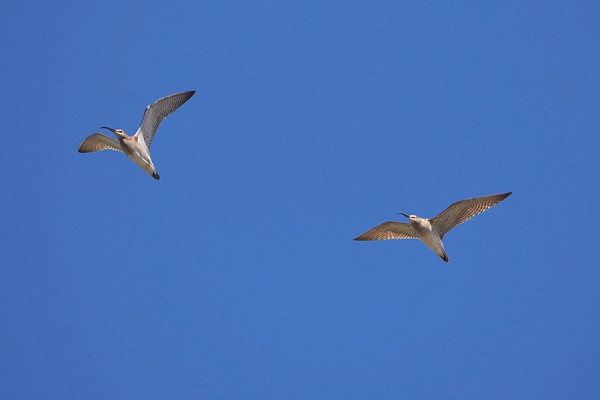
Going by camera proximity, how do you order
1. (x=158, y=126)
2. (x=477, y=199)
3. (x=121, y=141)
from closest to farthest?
(x=477, y=199), (x=121, y=141), (x=158, y=126)

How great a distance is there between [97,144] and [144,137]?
2.31 meters

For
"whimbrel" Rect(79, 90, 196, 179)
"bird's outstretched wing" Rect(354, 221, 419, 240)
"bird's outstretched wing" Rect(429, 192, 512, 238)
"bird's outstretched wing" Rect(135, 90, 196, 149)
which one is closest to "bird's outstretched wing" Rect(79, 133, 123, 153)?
"whimbrel" Rect(79, 90, 196, 179)

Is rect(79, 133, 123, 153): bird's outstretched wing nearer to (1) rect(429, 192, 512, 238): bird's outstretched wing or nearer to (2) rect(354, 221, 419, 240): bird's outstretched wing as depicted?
(2) rect(354, 221, 419, 240): bird's outstretched wing

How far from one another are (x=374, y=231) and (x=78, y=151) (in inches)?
456

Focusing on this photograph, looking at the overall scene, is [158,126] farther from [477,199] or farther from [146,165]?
[477,199]

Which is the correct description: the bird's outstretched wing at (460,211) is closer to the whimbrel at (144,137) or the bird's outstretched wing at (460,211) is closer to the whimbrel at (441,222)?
the whimbrel at (441,222)

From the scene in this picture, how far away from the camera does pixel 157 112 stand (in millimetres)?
22766

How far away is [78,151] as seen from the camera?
78.6 feet

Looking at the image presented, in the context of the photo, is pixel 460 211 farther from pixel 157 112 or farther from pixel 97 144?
pixel 97 144

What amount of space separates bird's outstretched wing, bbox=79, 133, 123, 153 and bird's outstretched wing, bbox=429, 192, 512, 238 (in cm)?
1188

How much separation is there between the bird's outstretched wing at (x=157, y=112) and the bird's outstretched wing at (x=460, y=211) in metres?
9.86

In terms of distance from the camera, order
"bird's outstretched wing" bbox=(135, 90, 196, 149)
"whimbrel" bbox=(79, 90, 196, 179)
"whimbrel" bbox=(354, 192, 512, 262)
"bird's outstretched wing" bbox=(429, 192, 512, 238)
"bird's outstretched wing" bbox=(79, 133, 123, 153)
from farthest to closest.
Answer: "bird's outstretched wing" bbox=(79, 133, 123, 153) < "bird's outstretched wing" bbox=(135, 90, 196, 149) < "whimbrel" bbox=(79, 90, 196, 179) < "whimbrel" bbox=(354, 192, 512, 262) < "bird's outstretched wing" bbox=(429, 192, 512, 238)

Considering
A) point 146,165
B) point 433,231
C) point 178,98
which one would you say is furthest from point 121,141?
point 433,231

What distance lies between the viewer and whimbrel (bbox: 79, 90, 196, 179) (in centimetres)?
2195
